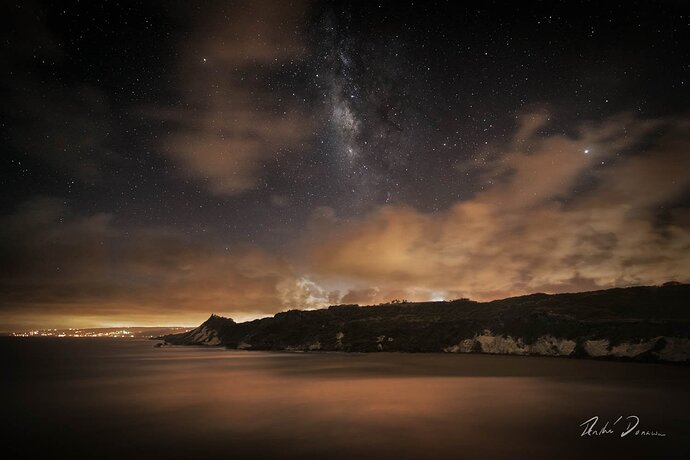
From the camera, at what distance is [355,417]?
2086 cm

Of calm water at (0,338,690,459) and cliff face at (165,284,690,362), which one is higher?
cliff face at (165,284,690,362)

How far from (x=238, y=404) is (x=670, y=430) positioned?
78.8 ft

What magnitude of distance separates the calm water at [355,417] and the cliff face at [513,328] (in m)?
14.6

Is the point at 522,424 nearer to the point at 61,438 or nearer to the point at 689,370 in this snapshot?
the point at 61,438

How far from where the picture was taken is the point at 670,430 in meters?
16.8

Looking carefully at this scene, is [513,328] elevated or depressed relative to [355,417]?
elevated

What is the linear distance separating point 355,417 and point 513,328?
2221 inches

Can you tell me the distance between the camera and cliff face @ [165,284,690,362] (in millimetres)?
50906

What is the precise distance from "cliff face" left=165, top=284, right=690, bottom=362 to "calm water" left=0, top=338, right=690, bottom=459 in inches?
576

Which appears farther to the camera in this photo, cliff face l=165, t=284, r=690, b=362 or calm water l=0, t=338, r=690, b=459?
cliff face l=165, t=284, r=690, b=362

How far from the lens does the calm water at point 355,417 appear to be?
48.5ft

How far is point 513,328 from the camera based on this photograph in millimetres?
67938

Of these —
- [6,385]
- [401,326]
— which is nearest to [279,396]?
[6,385]

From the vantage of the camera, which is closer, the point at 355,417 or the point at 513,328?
the point at 355,417
